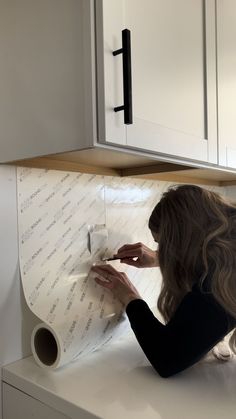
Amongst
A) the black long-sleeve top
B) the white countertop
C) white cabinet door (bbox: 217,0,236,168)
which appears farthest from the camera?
white cabinet door (bbox: 217,0,236,168)

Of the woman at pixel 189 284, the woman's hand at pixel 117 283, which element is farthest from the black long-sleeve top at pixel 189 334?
the woman's hand at pixel 117 283

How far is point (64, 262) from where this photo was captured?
1.02 meters

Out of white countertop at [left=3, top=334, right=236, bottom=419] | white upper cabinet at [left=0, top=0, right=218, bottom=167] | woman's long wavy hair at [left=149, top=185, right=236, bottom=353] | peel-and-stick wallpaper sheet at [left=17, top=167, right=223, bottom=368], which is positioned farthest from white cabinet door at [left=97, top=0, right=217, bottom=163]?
white countertop at [left=3, top=334, right=236, bottom=419]

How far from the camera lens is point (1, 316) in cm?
90

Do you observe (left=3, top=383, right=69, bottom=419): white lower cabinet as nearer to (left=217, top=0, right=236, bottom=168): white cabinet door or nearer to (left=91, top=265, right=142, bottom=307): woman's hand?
(left=91, top=265, right=142, bottom=307): woman's hand

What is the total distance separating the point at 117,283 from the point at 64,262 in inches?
6.5

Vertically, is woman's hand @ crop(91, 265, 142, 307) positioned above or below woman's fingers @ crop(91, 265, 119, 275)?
below

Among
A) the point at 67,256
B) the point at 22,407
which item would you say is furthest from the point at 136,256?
the point at 22,407

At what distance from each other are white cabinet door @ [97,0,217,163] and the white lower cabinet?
58 centimetres

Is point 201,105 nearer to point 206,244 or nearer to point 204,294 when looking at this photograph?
point 206,244

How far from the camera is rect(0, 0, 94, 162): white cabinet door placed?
71 cm

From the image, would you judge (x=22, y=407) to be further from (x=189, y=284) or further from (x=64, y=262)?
(x=189, y=284)

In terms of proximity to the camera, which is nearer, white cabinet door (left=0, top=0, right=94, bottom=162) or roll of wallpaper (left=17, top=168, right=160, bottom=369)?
white cabinet door (left=0, top=0, right=94, bottom=162)

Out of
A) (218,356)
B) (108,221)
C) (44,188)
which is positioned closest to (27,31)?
(44,188)
